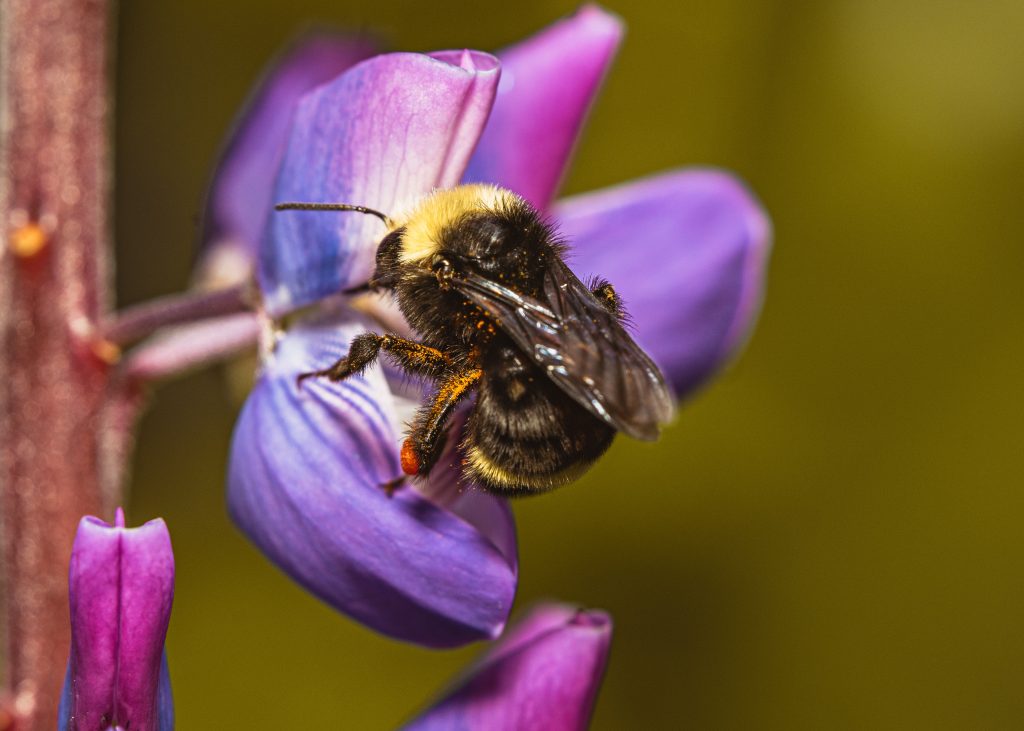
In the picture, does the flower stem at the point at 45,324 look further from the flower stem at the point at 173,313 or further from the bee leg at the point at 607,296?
the bee leg at the point at 607,296

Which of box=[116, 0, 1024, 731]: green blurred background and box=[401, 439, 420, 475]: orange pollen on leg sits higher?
box=[401, 439, 420, 475]: orange pollen on leg

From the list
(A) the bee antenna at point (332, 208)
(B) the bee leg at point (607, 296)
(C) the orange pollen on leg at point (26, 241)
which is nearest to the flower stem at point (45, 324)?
(C) the orange pollen on leg at point (26, 241)

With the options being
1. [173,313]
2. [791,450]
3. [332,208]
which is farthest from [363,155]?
[791,450]

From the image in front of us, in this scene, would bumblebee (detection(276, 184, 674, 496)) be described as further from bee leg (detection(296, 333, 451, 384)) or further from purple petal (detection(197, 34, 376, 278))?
purple petal (detection(197, 34, 376, 278))

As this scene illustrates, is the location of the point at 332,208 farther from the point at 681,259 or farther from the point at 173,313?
the point at 681,259

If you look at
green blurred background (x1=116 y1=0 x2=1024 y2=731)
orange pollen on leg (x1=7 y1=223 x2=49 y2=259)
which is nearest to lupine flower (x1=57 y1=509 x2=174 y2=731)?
orange pollen on leg (x1=7 y1=223 x2=49 y2=259)
